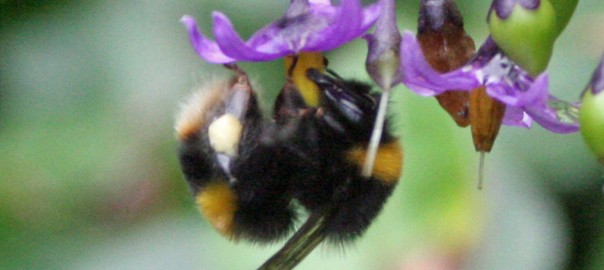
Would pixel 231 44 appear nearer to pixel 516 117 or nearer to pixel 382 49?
pixel 382 49

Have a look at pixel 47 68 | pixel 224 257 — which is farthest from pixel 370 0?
pixel 47 68

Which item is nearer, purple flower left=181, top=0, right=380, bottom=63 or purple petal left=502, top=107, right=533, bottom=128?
purple flower left=181, top=0, right=380, bottom=63

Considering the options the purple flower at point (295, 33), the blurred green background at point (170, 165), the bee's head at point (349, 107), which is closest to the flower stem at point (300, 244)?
the bee's head at point (349, 107)

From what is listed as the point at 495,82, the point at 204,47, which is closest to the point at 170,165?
the point at 204,47

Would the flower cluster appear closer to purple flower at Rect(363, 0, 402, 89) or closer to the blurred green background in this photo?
purple flower at Rect(363, 0, 402, 89)

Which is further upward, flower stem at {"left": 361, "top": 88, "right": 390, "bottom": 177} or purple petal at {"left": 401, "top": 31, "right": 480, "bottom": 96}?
purple petal at {"left": 401, "top": 31, "right": 480, "bottom": 96}

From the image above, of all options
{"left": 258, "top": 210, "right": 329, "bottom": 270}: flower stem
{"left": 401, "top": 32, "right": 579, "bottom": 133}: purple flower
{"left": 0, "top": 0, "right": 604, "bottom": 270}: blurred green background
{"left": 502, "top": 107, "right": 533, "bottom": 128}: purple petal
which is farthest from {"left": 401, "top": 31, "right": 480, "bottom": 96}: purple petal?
{"left": 0, "top": 0, "right": 604, "bottom": 270}: blurred green background

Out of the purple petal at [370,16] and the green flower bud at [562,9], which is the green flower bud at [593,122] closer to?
the green flower bud at [562,9]
